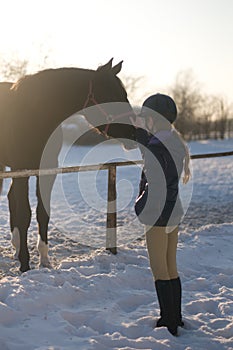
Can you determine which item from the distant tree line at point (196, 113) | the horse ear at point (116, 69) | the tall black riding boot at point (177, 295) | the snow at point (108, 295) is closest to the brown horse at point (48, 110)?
the horse ear at point (116, 69)

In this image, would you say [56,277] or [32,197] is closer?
[56,277]

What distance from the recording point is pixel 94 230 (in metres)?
7.01

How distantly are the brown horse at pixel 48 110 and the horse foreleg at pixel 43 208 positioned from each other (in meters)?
0.01

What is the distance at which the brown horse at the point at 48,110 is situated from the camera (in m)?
4.37

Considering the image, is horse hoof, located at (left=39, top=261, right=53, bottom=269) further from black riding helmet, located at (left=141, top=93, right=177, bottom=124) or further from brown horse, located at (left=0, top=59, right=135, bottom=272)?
black riding helmet, located at (left=141, top=93, right=177, bottom=124)

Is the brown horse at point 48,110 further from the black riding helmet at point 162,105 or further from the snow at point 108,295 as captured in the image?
the black riding helmet at point 162,105

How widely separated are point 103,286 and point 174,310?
3.36ft

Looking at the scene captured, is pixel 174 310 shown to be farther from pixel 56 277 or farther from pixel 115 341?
pixel 56 277

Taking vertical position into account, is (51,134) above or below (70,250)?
above

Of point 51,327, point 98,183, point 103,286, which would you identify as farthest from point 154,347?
point 98,183

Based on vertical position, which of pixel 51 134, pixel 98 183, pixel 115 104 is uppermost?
pixel 115 104

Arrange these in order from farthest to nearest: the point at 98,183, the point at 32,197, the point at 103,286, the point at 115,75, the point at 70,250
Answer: the point at 98,183 < the point at 32,197 < the point at 70,250 < the point at 115,75 < the point at 103,286

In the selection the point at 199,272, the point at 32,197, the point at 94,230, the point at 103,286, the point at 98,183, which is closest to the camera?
the point at 103,286

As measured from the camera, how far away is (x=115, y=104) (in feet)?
14.1
